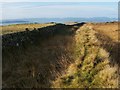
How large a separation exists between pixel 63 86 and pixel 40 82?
194 centimetres

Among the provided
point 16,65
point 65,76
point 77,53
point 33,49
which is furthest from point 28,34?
point 65,76

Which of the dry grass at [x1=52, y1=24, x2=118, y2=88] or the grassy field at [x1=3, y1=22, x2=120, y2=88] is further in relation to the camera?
the grassy field at [x1=3, y1=22, x2=120, y2=88]

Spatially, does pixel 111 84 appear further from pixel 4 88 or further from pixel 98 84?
pixel 4 88

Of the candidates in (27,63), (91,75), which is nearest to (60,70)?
(91,75)

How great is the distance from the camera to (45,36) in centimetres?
4053

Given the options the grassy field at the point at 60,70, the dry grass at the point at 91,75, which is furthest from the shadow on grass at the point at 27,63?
the dry grass at the point at 91,75

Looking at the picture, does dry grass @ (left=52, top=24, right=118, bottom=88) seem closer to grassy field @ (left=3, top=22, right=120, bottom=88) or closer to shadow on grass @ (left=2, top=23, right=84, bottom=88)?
grassy field @ (left=3, top=22, right=120, bottom=88)

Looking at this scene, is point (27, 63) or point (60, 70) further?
point (27, 63)

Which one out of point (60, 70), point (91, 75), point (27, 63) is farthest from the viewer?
point (27, 63)

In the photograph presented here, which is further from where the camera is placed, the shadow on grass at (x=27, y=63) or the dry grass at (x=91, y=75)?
the shadow on grass at (x=27, y=63)

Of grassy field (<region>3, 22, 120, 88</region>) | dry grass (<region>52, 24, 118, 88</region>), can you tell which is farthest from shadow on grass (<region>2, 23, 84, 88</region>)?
dry grass (<region>52, 24, 118, 88</region>)

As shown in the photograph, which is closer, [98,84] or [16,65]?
[98,84]

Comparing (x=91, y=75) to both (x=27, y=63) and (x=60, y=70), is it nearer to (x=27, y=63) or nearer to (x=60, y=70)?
(x=60, y=70)

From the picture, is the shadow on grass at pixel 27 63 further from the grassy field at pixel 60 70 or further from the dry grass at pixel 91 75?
the dry grass at pixel 91 75
